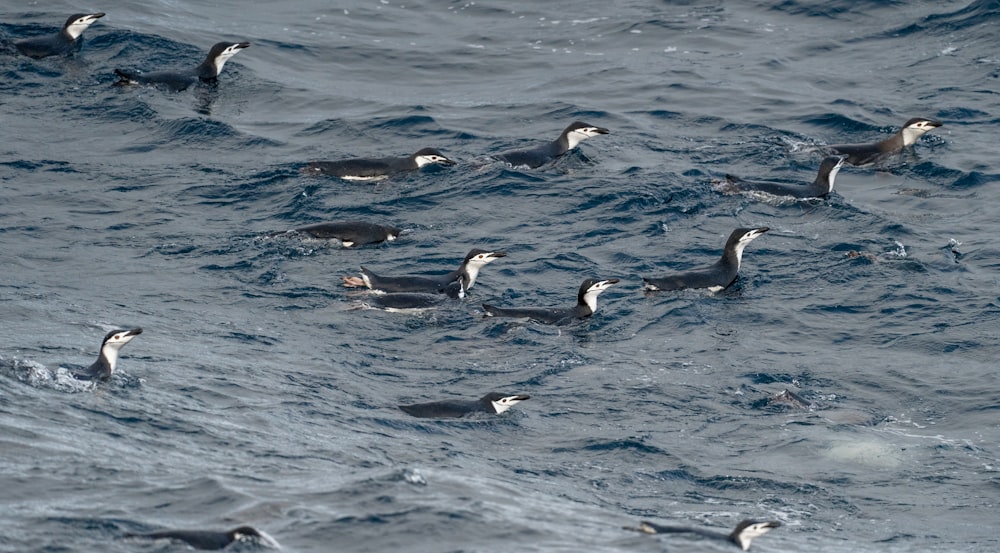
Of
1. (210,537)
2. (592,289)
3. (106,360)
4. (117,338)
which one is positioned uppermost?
(210,537)

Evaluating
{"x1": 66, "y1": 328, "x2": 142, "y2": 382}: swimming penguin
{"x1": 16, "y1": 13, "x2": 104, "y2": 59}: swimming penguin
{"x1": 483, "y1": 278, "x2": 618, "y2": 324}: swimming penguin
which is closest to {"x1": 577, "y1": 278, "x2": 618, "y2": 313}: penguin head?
{"x1": 483, "y1": 278, "x2": 618, "y2": 324}: swimming penguin

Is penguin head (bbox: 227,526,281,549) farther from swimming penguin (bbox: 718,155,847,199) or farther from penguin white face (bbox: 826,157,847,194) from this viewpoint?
penguin white face (bbox: 826,157,847,194)

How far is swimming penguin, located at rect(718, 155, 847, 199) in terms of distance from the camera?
23.7 metres

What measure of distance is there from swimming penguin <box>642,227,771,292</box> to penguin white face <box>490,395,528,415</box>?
469cm

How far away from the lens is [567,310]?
1988 centimetres

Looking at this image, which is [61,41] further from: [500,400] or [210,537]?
[210,537]

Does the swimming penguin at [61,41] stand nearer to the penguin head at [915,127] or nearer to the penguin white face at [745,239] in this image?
the penguin white face at [745,239]

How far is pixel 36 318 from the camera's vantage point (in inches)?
720

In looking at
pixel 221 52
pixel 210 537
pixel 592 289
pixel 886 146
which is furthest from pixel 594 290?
pixel 221 52

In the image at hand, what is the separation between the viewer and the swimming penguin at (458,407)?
16234mm

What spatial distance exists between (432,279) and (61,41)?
43.7 ft

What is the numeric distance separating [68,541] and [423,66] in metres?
21.6

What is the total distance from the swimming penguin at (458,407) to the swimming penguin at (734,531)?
3.71 meters

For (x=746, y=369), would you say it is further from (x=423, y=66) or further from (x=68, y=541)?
(x=423, y=66)
